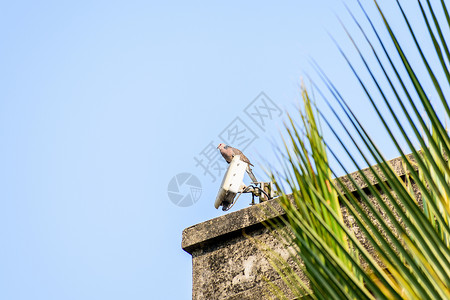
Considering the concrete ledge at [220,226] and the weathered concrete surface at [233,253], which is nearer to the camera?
the weathered concrete surface at [233,253]

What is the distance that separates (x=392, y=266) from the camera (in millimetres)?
1253

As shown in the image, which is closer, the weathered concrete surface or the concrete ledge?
the weathered concrete surface

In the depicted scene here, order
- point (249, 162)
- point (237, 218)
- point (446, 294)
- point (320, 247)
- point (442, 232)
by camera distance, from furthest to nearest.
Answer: point (249, 162)
point (237, 218)
point (442, 232)
point (320, 247)
point (446, 294)

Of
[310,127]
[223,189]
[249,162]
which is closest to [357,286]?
[310,127]

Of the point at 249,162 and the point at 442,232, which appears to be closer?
the point at 442,232

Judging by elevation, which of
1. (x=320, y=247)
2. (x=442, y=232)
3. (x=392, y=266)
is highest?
(x=320, y=247)

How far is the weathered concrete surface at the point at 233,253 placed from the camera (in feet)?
10.5

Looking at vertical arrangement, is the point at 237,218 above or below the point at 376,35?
below

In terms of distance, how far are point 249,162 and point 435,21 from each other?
3.64 metres

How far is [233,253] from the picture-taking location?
3.41 m

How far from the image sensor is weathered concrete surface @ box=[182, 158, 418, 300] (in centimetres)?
321

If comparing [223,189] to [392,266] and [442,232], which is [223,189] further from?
[392,266]

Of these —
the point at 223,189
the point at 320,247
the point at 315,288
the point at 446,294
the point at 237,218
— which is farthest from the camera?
the point at 223,189

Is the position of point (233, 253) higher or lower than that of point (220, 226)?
lower
